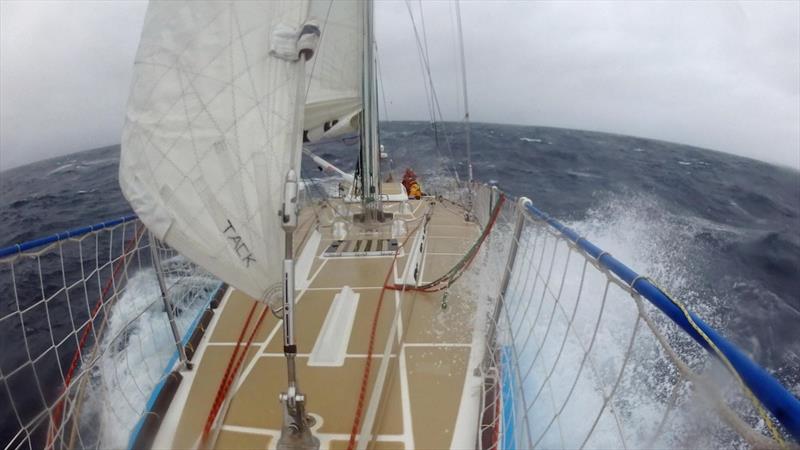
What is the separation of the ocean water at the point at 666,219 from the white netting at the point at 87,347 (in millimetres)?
242

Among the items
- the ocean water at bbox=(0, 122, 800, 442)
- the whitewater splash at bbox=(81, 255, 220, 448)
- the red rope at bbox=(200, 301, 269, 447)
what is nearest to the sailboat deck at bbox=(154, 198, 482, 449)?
the red rope at bbox=(200, 301, 269, 447)

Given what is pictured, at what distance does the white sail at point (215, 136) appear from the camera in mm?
2053

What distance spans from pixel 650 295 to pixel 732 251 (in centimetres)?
1231

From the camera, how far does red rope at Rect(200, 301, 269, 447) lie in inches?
110

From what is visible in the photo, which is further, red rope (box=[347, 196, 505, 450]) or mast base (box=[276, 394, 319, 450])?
red rope (box=[347, 196, 505, 450])

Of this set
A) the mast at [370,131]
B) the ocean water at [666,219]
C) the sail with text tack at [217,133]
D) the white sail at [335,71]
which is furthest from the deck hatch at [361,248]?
the sail with text tack at [217,133]

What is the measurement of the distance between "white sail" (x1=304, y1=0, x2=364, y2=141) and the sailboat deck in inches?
80.2

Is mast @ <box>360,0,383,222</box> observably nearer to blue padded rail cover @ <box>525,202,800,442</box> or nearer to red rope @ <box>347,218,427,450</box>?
red rope @ <box>347,218,427,450</box>

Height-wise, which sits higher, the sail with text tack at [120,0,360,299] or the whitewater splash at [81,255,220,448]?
the sail with text tack at [120,0,360,299]

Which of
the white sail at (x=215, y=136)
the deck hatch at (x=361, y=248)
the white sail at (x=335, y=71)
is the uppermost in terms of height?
the white sail at (x=335, y=71)

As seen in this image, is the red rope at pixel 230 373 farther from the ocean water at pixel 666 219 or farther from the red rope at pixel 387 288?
the ocean water at pixel 666 219

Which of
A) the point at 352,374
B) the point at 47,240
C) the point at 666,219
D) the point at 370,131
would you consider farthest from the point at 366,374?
the point at 666,219

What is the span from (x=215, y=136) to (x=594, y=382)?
414 centimetres

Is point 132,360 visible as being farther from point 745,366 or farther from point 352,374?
point 745,366
